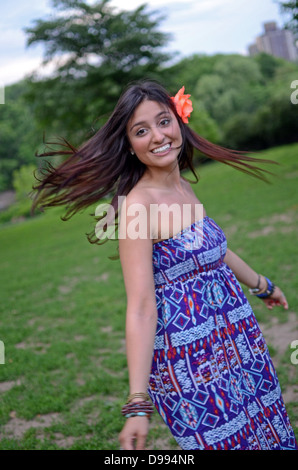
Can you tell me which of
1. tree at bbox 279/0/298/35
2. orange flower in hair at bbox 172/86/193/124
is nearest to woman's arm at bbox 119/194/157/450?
orange flower in hair at bbox 172/86/193/124

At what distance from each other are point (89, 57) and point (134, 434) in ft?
78.4

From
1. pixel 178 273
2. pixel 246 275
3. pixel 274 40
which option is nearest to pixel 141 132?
pixel 178 273

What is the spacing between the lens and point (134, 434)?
178cm

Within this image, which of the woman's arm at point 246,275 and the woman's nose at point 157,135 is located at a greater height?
the woman's nose at point 157,135

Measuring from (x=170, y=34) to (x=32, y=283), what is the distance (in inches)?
703

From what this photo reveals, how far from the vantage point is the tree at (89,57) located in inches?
894

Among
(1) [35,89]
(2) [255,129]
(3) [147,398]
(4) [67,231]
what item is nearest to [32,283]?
(4) [67,231]

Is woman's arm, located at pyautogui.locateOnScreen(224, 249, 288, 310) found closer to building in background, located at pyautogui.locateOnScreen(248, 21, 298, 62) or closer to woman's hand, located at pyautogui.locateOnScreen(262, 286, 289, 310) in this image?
woman's hand, located at pyautogui.locateOnScreen(262, 286, 289, 310)

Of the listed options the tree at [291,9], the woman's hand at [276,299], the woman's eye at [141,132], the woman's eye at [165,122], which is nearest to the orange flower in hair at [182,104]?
the woman's eye at [165,122]

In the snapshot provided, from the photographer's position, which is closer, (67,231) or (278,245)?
(278,245)

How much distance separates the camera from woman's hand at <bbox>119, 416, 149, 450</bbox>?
1.77 meters

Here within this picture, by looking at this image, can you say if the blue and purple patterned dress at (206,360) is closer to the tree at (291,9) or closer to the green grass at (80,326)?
the green grass at (80,326)
